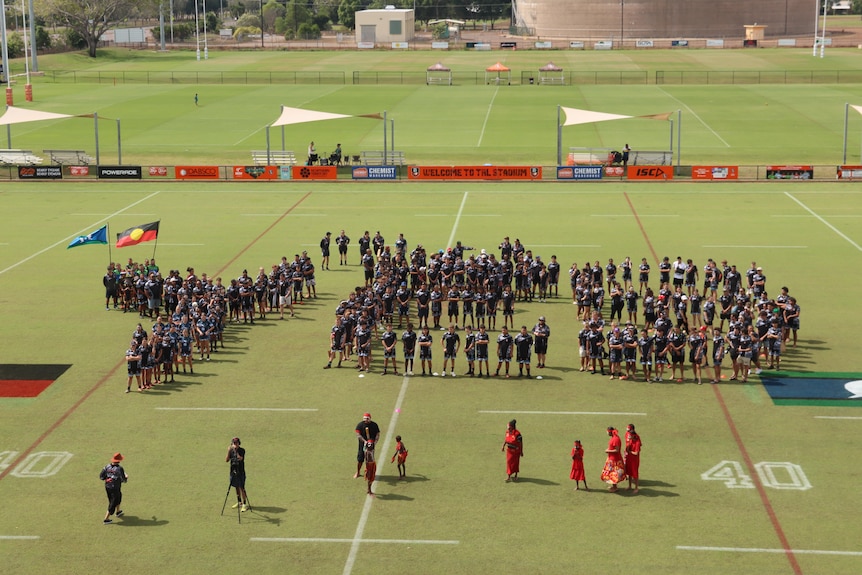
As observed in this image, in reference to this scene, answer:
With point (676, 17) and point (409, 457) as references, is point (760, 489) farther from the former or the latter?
point (676, 17)

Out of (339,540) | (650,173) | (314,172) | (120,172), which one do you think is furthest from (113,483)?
(650,173)

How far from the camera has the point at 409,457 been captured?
22312 millimetres

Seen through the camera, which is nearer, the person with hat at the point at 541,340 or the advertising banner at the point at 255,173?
the person with hat at the point at 541,340

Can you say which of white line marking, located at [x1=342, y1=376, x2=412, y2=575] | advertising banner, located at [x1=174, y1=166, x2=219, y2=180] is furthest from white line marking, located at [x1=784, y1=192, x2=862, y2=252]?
advertising banner, located at [x1=174, y1=166, x2=219, y2=180]

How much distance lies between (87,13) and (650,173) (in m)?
Result: 100

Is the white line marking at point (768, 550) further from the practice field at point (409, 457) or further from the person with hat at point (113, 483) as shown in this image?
the person with hat at point (113, 483)

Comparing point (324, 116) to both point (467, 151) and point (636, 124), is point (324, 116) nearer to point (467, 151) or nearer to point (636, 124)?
point (467, 151)

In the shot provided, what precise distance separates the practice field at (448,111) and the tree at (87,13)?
767 centimetres

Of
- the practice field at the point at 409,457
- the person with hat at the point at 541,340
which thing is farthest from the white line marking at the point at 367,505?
the person with hat at the point at 541,340

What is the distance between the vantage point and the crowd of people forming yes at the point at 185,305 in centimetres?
2678

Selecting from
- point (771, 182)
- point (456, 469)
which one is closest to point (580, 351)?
point (456, 469)

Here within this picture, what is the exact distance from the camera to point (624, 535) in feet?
61.8

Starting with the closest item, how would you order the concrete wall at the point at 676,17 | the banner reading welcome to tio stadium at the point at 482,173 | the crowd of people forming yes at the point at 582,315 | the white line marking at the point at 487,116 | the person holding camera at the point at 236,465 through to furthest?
the person holding camera at the point at 236,465 < the crowd of people forming yes at the point at 582,315 < the banner reading welcome to tio stadium at the point at 482,173 < the white line marking at the point at 487,116 < the concrete wall at the point at 676,17

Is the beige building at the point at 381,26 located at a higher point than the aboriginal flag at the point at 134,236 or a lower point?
higher
